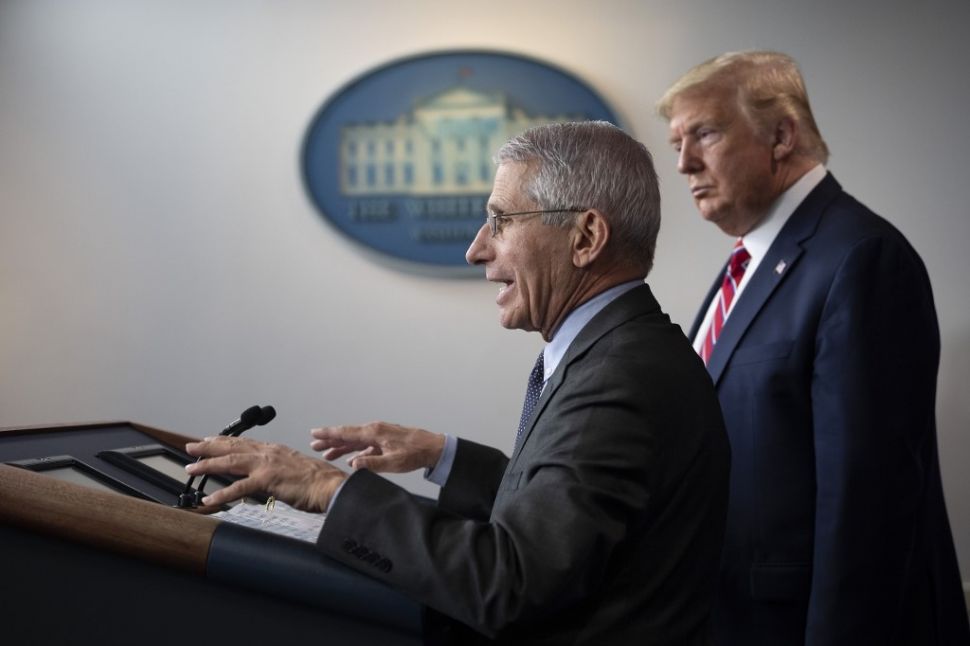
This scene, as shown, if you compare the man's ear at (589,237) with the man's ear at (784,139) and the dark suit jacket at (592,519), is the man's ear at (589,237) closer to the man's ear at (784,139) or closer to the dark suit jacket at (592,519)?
the dark suit jacket at (592,519)

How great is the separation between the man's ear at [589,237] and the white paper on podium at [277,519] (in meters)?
0.48

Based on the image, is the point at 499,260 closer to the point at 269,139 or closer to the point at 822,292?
the point at 822,292

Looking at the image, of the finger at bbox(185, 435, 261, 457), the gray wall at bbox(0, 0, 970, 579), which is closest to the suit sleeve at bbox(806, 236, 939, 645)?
the finger at bbox(185, 435, 261, 457)

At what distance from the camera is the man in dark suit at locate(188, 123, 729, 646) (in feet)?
3.18

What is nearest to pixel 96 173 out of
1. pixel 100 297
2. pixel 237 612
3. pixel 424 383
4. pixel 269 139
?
pixel 100 297

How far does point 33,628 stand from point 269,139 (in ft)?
7.81

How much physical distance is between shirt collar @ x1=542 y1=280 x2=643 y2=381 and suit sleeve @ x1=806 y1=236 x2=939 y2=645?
0.54 meters

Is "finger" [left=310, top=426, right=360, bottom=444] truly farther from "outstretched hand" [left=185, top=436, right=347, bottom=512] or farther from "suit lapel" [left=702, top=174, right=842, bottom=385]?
"suit lapel" [left=702, top=174, right=842, bottom=385]

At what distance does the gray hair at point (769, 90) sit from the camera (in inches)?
75.4

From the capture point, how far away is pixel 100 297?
10.7ft

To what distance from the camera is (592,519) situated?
98 cm

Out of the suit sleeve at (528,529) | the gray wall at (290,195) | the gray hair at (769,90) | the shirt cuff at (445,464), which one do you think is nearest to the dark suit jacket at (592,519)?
the suit sleeve at (528,529)

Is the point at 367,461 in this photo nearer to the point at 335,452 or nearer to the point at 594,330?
the point at 335,452

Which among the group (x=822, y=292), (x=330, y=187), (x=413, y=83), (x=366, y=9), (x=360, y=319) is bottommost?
(x=360, y=319)
